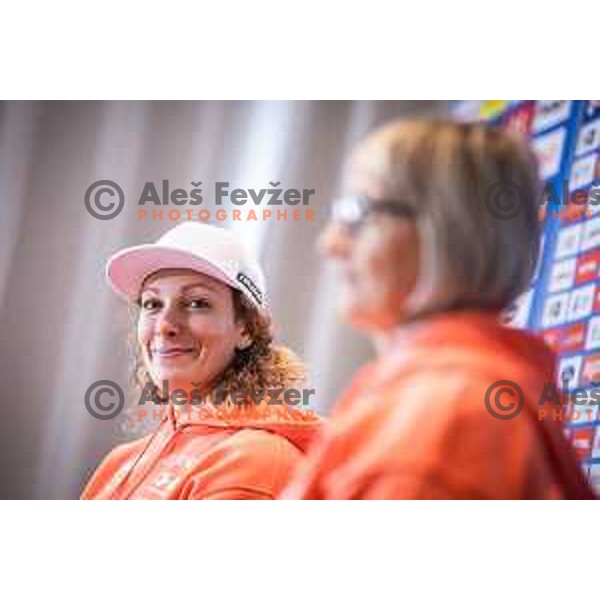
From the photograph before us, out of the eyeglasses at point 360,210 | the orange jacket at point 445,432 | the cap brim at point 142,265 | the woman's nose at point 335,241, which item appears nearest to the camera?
the orange jacket at point 445,432

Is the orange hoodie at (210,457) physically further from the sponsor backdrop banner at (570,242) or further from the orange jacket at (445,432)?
the sponsor backdrop banner at (570,242)

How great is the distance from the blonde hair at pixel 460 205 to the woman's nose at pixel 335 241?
4.2 inches

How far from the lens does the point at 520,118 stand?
2.13 meters

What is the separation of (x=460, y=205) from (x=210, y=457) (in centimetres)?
67

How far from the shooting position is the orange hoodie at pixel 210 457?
6.77 feet

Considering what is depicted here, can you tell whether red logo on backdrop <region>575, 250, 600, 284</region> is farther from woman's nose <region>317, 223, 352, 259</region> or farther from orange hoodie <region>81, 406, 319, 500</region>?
orange hoodie <region>81, 406, 319, 500</region>

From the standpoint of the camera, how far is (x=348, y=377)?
209 centimetres

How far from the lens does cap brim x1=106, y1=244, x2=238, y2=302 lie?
6.99 ft

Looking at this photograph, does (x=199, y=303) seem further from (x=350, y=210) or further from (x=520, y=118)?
(x=520, y=118)

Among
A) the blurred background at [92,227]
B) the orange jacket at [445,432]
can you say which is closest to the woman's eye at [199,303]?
the blurred background at [92,227]

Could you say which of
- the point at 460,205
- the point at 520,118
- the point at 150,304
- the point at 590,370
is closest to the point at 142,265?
the point at 150,304
